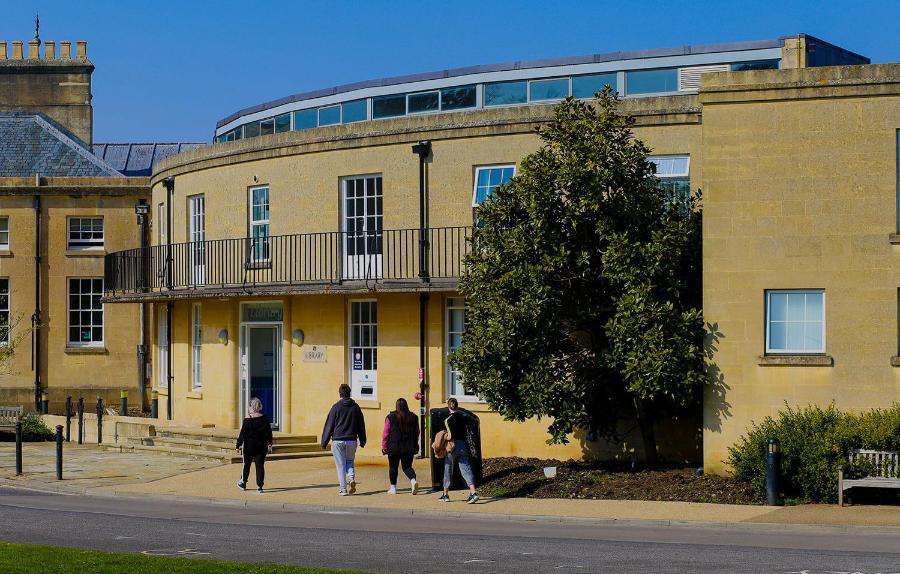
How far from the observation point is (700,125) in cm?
2345

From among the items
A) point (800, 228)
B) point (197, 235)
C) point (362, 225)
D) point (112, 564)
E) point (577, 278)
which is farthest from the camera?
point (197, 235)

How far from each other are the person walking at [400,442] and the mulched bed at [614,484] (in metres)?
1.22

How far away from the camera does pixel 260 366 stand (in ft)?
96.1

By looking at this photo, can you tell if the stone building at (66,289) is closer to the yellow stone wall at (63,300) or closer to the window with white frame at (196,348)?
the yellow stone wall at (63,300)

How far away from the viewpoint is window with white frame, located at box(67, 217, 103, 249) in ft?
129

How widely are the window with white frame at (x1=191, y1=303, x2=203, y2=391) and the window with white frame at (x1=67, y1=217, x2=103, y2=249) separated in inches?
359

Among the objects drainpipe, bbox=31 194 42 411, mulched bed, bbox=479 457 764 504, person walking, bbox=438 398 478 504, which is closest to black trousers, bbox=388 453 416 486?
person walking, bbox=438 398 478 504

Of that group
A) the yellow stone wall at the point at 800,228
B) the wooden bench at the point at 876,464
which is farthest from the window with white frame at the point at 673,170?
the wooden bench at the point at 876,464

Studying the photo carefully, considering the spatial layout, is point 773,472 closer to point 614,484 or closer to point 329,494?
point 614,484

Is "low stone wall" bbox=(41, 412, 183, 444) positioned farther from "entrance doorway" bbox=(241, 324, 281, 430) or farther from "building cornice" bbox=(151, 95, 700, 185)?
"building cornice" bbox=(151, 95, 700, 185)

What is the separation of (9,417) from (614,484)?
1914 cm

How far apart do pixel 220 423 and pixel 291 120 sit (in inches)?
322

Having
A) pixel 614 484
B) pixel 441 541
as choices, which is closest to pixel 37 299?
pixel 614 484

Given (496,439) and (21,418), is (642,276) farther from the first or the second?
(21,418)
